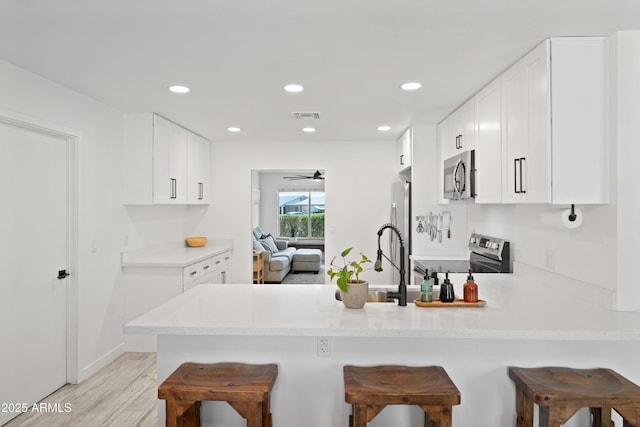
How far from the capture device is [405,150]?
4.78m

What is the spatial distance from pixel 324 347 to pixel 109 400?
1.93 m

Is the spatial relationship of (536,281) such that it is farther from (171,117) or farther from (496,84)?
(171,117)

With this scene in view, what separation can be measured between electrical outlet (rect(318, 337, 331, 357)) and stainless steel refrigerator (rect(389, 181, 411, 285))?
2566 millimetres

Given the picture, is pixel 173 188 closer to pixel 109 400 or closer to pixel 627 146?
pixel 109 400

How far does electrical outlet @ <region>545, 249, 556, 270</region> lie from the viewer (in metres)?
2.65

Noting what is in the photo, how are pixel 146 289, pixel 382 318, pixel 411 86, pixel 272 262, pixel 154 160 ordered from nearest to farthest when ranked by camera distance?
pixel 382 318
pixel 411 86
pixel 146 289
pixel 154 160
pixel 272 262

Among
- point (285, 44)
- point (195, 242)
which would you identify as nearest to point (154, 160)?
point (195, 242)

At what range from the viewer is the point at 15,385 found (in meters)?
2.68

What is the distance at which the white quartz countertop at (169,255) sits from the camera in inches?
152

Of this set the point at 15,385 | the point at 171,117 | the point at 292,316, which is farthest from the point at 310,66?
the point at 15,385

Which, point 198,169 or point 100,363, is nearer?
point 100,363

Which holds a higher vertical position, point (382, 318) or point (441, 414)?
point (382, 318)

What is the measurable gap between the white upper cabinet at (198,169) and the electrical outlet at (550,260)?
3727 millimetres

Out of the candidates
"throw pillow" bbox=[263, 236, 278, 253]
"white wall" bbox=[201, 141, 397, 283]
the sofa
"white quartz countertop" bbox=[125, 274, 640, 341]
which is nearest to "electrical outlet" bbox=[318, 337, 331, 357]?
"white quartz countertop" bbox=[125, 274, 640, 341]
